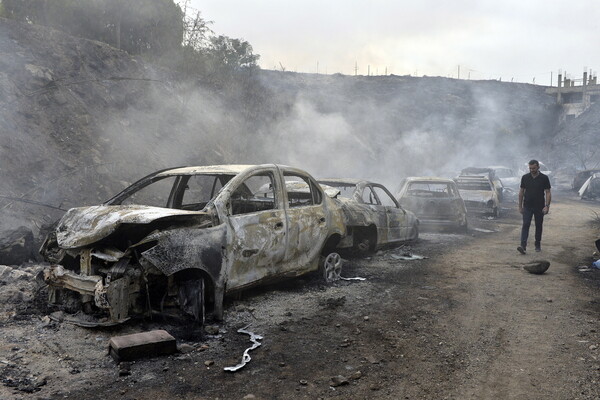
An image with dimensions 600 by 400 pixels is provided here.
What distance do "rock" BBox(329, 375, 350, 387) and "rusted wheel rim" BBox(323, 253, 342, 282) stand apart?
9.92ft

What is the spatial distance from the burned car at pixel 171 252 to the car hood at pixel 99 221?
1cm

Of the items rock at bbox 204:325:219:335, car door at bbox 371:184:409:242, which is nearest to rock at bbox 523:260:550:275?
car door at bbox 371:184:409:242

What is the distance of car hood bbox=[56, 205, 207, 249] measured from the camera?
4531 mm

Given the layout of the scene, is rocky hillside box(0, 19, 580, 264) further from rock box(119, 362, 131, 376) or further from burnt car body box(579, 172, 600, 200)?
burnt car body box(579, 172, 600, 200)

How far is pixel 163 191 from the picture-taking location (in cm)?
1235

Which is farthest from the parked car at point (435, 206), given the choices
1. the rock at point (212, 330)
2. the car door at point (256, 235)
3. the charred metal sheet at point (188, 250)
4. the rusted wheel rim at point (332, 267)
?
the rock at point (212, 330)

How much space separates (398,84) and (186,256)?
136 ft

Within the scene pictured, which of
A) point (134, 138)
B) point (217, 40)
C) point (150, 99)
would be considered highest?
point (217, 40)

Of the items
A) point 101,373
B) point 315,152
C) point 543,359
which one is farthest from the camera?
point 315,152

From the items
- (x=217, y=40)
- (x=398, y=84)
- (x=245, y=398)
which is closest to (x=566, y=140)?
(x=398, y=84)

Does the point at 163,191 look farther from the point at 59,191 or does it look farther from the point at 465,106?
the point at 465,106

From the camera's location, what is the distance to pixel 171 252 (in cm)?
446

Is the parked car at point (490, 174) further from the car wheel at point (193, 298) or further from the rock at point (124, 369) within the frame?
the rock at point (124, 369)

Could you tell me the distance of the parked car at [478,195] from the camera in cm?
1516
